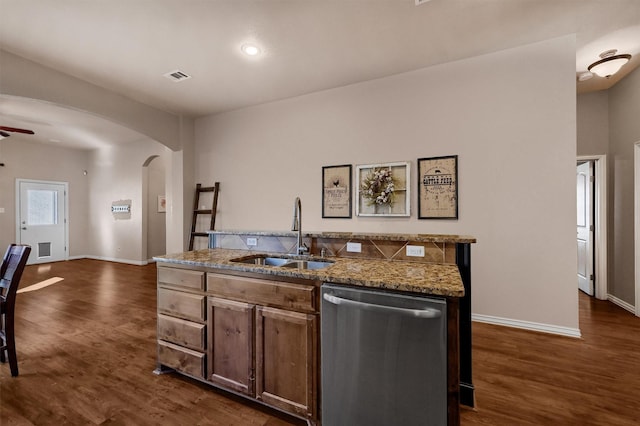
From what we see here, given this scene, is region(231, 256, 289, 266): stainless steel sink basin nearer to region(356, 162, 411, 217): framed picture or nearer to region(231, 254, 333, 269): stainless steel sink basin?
region(231, 254, 333, 269): stainless steel sink basin

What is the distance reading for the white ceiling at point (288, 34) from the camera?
2461 mm

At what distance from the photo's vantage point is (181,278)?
2102 mm

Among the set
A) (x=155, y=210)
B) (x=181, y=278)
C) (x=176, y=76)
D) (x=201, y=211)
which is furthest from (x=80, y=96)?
(x=155, y=210)

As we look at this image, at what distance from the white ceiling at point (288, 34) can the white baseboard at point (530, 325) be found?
2922 millimetres

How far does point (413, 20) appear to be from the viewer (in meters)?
2.63

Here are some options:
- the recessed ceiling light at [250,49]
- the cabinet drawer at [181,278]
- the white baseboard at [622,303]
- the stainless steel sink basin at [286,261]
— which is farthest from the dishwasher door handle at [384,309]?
the white baseboard at [622,303]

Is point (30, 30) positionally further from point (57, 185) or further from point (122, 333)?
point (57, 185)

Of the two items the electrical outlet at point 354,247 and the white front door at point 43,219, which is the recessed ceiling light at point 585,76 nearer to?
the electrical outlet at point 354,247

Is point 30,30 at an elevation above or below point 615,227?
above

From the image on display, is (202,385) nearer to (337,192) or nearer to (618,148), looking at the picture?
(337,192)

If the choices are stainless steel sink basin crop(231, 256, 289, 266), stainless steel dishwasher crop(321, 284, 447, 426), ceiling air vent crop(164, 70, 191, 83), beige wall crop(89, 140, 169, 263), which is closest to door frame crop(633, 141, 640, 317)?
stainless steel dishwasher crop(321, 284, 447, 426)

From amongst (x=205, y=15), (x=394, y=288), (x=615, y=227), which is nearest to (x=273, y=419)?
(x=394, y=288)

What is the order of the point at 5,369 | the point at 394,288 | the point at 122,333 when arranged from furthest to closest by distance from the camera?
the point at 122,333
the point at 5,369
the point at 394,288

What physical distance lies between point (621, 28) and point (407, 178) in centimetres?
238
